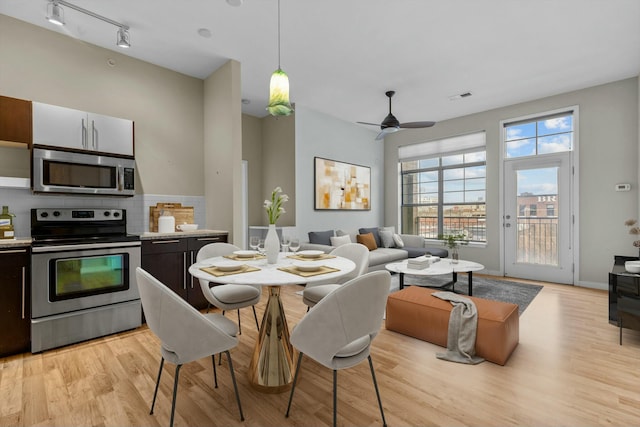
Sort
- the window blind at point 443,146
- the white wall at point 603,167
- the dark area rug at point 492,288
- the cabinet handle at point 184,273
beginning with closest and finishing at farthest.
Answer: the cabinet handle at point 184,273 < the dark area rug at point 492,288 < the white wall at point 603,167 < the window blind at point 443,146

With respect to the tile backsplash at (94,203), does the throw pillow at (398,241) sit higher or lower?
lower

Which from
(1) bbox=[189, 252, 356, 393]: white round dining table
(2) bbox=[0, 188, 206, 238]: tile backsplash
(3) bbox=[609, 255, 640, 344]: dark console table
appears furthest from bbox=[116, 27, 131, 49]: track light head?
(3) bbox=[609, 255, 640, 344]: dark console table

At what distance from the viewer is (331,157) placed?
585cm

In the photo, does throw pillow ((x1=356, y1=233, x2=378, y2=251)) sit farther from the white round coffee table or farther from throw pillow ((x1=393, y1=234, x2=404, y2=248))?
the white round coffee table

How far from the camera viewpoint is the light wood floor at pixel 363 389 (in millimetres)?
1687

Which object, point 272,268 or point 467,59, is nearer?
point 272,268

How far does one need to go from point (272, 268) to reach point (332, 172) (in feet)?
13.4

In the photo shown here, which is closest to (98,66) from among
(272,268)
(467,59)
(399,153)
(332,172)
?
(272,268)

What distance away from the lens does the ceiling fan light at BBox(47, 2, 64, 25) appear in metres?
2.56

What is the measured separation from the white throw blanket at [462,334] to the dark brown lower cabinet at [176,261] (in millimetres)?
2614

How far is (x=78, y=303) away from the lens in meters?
2.69

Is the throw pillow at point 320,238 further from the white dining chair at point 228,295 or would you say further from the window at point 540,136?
the window at point 540,136

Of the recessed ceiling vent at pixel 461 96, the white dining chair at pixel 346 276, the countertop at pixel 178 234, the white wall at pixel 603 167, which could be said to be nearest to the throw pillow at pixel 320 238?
the countertop at pixel 178 234

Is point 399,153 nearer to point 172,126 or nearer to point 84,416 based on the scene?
point 172,126
